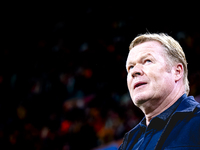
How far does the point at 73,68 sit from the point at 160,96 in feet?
6.49

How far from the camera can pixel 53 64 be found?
2822 millimetres

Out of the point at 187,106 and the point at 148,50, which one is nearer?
the point at 187,106

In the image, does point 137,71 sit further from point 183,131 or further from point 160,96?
point 183,131

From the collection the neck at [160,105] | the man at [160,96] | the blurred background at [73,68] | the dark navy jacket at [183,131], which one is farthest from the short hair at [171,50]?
the blurred background at [73,68]

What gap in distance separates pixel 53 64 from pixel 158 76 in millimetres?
2190

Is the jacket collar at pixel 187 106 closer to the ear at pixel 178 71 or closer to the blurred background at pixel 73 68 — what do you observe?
the ear at pixel 178 71

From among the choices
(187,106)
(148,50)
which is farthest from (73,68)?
(187,106)

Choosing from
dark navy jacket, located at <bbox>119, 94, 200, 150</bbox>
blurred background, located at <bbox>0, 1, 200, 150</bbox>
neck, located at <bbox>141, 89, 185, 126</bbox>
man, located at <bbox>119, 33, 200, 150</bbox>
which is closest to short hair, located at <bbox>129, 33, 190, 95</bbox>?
man, located at <bbox>119, 33, 200, 150</bbox>

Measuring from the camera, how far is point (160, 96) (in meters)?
0.77

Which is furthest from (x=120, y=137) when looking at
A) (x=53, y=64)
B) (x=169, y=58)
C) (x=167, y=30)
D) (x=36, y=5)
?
(x=36, y=5)

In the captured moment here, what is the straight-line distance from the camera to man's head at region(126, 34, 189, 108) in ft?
2.54

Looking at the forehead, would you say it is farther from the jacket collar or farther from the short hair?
the jacket collar

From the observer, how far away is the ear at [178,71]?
0.83m

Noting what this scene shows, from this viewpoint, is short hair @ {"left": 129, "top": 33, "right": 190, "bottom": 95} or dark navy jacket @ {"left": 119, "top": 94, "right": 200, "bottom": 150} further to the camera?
short hair @ {"left": 129, "top": 33, "right": 190, "bottom": 95}
